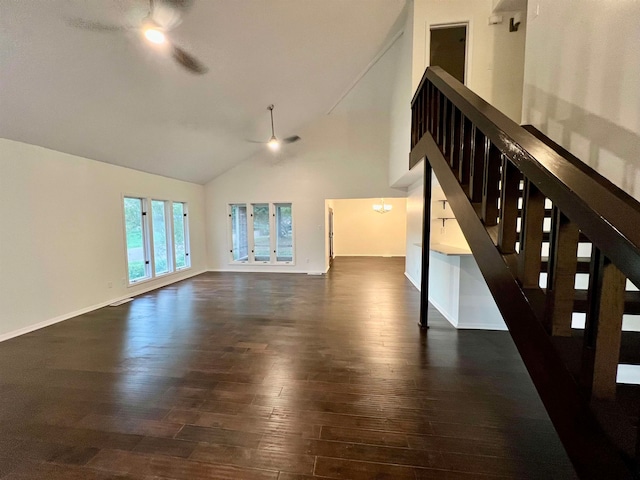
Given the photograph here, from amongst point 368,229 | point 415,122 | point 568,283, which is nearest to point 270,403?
point 568,283

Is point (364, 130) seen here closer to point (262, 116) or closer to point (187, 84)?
point (262, 116)

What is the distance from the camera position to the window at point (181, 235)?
288 inches

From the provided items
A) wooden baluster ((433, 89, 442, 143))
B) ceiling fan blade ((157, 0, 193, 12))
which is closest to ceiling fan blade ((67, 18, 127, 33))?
ceiling fan blade ((157, 0, 193, 12))

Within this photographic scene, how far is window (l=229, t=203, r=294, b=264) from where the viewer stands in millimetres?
8258

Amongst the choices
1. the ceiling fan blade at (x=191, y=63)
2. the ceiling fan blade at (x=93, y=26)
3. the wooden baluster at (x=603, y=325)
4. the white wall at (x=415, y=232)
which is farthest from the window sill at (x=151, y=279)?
the wooden baluster at (x=603, y=325)

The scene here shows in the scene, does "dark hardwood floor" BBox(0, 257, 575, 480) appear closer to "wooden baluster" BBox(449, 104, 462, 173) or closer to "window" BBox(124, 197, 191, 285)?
"wooden baluster" BBox(449, 104, 462, 173)

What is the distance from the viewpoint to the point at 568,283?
119cm

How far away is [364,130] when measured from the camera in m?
7.57

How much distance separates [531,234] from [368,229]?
1010cm

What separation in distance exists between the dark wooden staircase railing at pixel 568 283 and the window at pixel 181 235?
715 cm

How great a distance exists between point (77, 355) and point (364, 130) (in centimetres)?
722

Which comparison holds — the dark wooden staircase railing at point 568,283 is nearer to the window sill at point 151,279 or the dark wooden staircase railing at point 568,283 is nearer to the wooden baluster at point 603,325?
the wooden baluster at point 603,325

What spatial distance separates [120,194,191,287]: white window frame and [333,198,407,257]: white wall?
227 inches

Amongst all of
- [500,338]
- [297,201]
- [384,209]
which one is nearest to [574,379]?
[500,338]
